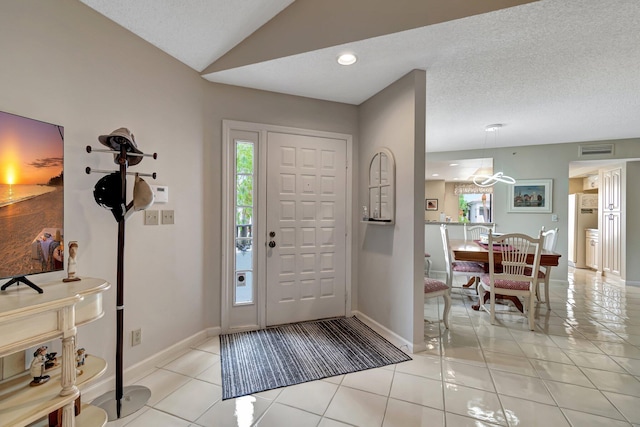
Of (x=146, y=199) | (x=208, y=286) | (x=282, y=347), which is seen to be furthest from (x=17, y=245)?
(x=282, y=347)

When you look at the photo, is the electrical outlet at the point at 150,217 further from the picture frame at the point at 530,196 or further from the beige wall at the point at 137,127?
the picture frame at the point at 530,196

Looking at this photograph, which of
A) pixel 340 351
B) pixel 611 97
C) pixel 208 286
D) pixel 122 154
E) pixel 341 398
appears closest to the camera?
pixel 122 154

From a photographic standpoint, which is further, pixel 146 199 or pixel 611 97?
pixel 611 97

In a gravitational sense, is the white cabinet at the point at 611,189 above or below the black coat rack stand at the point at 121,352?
above

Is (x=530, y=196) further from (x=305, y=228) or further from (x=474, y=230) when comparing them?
(x=305, y=228)

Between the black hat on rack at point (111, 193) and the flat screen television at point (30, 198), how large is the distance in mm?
177

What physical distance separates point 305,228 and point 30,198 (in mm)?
2239

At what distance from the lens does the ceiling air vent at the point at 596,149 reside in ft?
16.4

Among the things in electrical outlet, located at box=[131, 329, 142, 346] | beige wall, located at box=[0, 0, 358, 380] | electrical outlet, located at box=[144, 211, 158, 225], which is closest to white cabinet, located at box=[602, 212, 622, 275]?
beige wall, located at box=[0, 0, 358, 380]

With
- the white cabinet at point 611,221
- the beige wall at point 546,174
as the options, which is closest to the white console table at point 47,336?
the beige wall at point 546,174

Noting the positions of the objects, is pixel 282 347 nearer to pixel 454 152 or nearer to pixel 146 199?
pixel 146 199

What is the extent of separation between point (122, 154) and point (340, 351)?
2316mm

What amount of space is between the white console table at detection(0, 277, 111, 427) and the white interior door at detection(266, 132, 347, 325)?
1727 mm

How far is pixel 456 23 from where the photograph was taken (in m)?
1.95
